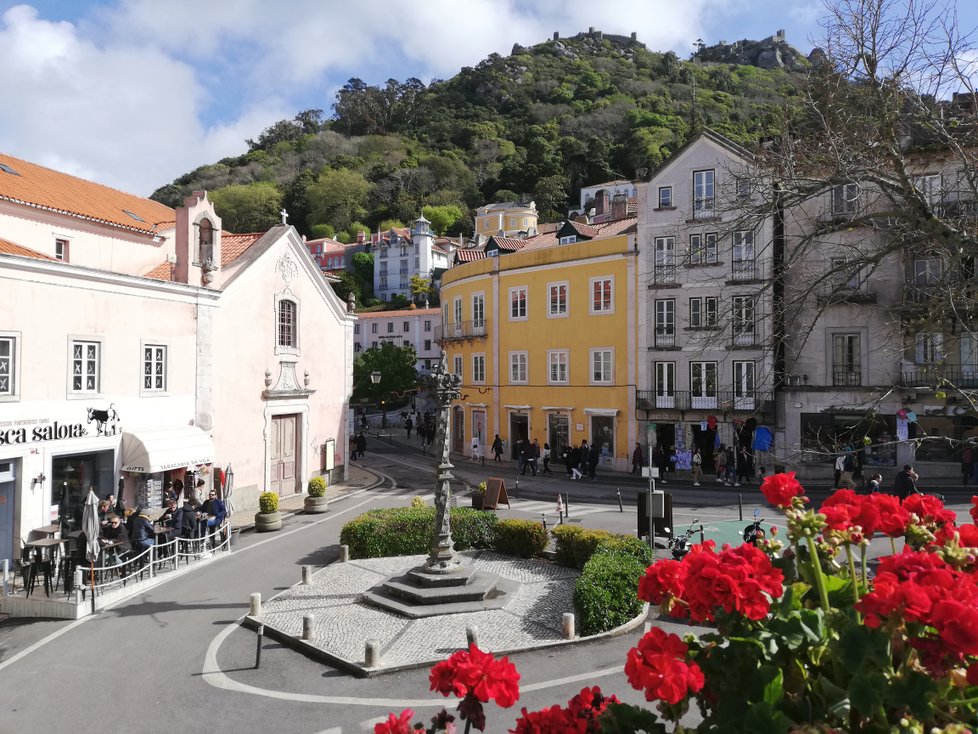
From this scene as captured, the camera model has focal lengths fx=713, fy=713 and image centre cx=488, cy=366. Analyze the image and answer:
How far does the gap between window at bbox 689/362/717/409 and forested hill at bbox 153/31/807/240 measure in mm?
61311

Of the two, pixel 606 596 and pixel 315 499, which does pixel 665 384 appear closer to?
pixel 315 499

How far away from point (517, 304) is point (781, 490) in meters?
33.3

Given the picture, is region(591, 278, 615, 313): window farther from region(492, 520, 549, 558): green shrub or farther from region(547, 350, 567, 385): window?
region(492, 520, 549, 558): green shrub

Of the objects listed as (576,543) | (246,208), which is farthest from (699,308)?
(246,208)

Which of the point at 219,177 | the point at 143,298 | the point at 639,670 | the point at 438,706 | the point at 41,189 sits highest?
the point at 219,177

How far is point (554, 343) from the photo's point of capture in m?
35.4

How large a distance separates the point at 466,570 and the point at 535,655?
3.48 m

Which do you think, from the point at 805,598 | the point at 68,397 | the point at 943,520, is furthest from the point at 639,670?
the point at 68,397

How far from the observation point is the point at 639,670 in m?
2.95

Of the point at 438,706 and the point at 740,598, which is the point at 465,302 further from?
Answer: the point at 740,598

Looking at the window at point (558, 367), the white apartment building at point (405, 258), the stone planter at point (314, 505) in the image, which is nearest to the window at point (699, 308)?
the window at point (558, 367)

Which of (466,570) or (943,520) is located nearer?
(943,520)

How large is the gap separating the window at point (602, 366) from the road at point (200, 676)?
20.3 metres

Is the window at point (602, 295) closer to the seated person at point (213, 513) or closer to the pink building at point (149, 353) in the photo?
the pink building at point (149, 353)
